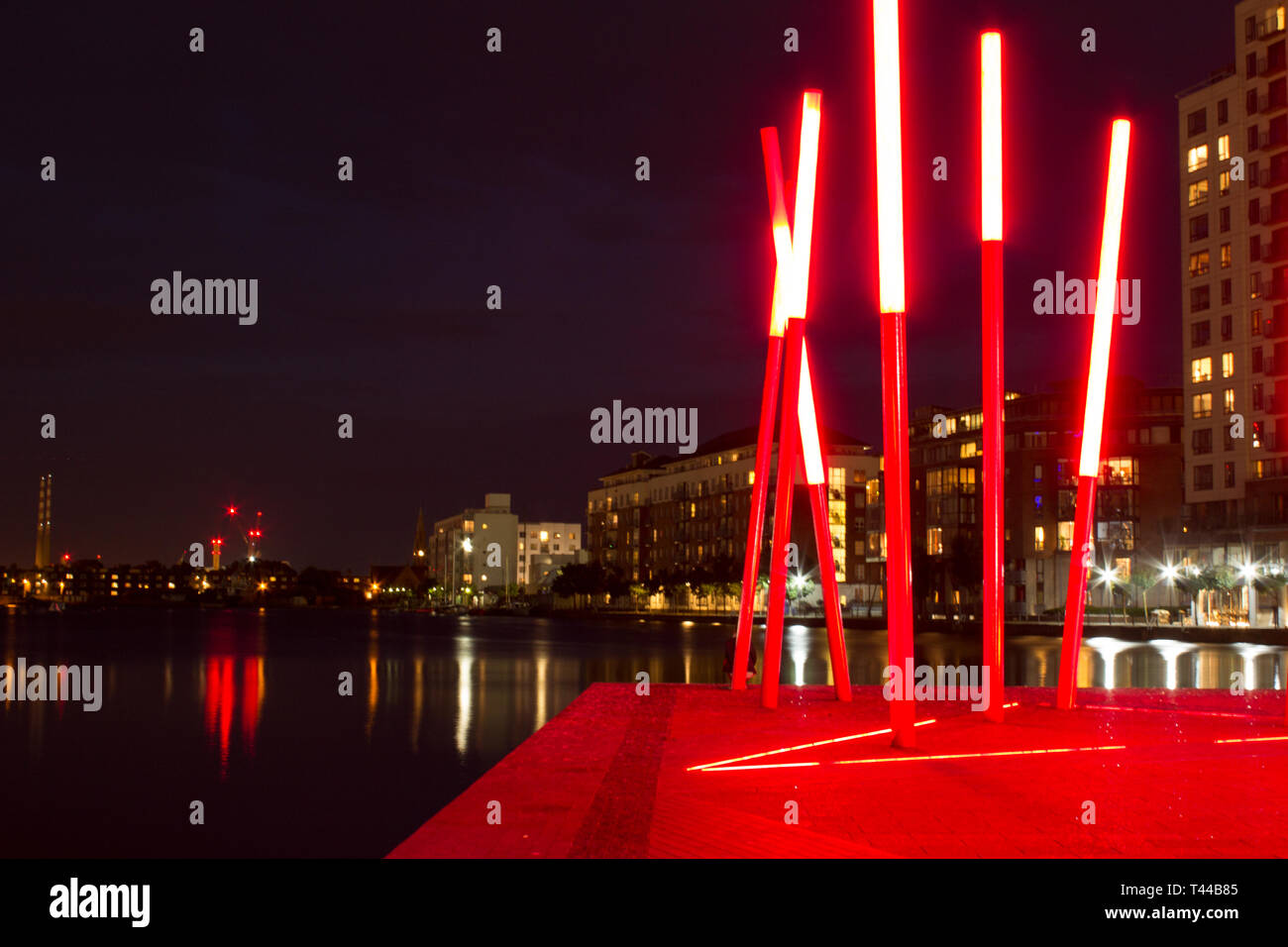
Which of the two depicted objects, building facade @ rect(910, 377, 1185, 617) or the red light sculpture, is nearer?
the red light sculpture

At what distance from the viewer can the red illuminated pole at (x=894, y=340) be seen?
641 inches

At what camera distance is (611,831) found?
1101 cm

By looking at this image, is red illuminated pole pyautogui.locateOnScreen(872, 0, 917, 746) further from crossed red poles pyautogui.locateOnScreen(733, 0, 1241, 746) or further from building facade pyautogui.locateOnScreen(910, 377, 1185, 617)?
building facade pyautogui.locateOnScreen(910, 377, 1185, 617)

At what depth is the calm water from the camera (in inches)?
666

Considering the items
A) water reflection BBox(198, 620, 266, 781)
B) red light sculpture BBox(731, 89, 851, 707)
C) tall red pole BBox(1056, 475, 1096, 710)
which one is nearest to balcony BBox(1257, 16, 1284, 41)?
red light sculpture BBox(731, 89, 851, 707)

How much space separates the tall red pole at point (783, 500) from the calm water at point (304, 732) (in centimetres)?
520

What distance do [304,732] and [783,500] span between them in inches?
494

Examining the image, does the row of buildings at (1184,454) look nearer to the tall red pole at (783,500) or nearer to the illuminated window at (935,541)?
the illuminated window at (935,541)

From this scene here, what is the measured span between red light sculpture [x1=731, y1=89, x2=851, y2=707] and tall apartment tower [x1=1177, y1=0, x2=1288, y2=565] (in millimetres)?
58122

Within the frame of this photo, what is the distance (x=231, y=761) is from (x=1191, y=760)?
1626 cm

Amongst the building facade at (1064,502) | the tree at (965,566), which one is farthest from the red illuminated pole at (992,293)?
the tree at (965,566)
